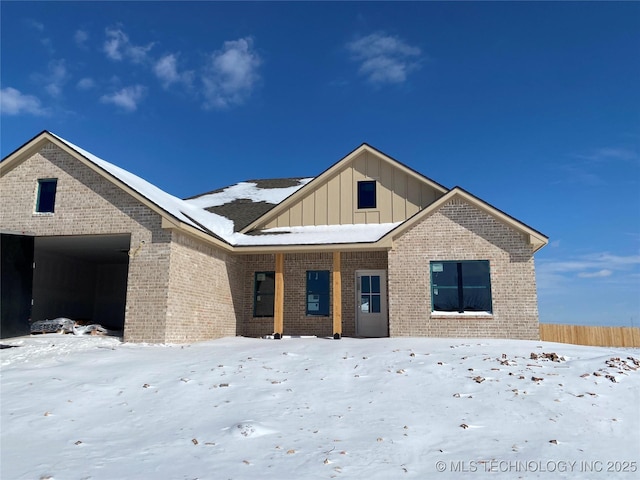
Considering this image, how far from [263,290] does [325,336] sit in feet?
9.44

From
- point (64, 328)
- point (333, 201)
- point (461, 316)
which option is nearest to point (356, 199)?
point (333, 201)

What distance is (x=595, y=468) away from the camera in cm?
543

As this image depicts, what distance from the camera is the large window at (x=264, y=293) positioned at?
57.1ft

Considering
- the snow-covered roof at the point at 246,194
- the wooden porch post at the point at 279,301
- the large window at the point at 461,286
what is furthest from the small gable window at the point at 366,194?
the snow-covered roof at the point at 246,194

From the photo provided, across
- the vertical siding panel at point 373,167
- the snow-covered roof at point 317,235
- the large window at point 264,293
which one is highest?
the vertical siding panel at point 373,167

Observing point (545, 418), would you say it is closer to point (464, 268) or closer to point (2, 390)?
point (464, 268)

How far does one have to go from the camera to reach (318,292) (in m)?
16.9

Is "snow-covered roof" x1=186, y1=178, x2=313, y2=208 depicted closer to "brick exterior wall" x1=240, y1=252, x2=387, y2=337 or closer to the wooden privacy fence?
"brick exterior wall" x1=240, y1=252, x2=387, y2=337

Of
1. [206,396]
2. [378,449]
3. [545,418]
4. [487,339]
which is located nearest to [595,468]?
[545,418]

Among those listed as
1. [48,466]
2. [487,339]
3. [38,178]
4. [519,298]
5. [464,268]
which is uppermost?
[38,178]

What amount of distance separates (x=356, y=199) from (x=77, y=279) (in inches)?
487

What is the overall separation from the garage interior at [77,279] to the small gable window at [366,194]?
25.7 ft

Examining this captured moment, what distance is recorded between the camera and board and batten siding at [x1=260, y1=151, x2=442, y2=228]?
55.6 ft

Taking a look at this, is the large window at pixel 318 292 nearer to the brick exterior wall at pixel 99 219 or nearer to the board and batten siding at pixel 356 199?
the board and batten siding at pixel 356 199
